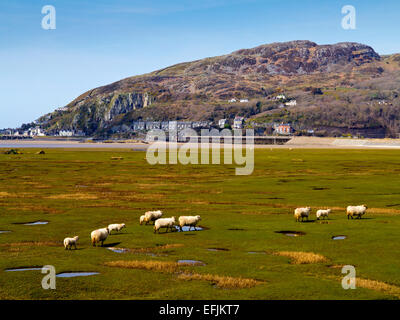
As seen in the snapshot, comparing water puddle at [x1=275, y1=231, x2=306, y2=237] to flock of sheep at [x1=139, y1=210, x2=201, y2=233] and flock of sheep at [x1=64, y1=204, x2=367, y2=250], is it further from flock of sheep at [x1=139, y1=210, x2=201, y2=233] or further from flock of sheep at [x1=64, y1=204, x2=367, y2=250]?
flock of sheep at [x1=139, y1=210, x2=201, y2=233]

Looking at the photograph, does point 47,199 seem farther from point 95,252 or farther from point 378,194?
point 378,194

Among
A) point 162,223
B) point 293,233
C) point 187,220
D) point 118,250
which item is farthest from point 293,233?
point 118,250

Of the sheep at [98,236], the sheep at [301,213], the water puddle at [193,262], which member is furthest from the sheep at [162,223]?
the sheep at [301,213]

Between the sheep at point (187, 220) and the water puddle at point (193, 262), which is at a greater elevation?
the sheep at point (187, 220)

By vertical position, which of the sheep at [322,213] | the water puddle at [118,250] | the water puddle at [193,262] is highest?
the sheep at [322,213]

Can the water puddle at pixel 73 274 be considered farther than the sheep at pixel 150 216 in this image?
No

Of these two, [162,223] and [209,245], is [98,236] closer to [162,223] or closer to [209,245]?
[162,223]

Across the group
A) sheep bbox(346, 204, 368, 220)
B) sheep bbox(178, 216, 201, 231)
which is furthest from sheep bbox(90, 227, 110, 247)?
sheep bbox(346, 204, 368, 220)

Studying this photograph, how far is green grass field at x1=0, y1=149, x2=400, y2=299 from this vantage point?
22.7 meters

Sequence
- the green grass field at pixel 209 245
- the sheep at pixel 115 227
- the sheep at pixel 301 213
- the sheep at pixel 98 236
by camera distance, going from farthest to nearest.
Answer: the sheep at pixel 301 213, the sheep at pixel 115 227, the sheep at pixel 98 236, the green grass field at pixel 209 245

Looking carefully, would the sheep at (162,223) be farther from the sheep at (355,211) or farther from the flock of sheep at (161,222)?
the sheep at (355,211)

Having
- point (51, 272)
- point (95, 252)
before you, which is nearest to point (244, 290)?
point (51, 272)

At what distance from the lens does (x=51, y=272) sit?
2491cm

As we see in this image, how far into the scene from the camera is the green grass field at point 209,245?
22656 mm
